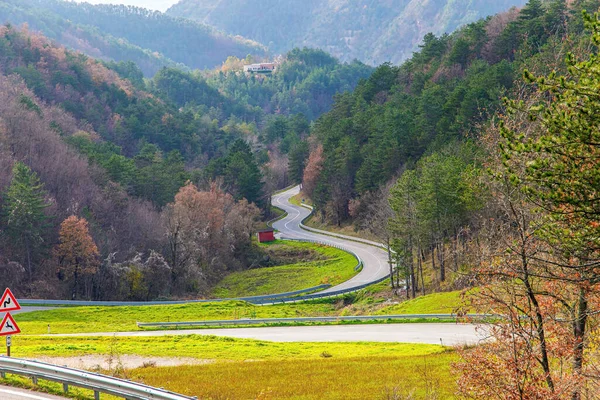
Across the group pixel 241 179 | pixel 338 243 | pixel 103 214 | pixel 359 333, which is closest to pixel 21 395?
pixel 359 333

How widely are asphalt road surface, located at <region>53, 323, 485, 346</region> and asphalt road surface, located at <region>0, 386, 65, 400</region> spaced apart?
1831cm

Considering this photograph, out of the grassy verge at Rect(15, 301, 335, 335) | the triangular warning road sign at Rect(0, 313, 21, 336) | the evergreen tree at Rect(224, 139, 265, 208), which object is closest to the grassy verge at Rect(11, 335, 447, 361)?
the triangular warning road sign at Rect(0, 313, 21, 336)

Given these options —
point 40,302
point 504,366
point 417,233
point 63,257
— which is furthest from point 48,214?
point 504,366

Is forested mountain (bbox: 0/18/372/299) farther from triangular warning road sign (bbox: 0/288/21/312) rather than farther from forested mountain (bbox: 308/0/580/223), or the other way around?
triangular warning road sign (bbox: 0/288/21/312)

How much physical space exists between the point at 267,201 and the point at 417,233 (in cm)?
6337

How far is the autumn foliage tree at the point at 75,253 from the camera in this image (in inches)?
2239

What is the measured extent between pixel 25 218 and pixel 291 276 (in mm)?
25614

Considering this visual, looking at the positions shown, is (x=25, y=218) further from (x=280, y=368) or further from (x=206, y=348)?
(x=280, y=368)

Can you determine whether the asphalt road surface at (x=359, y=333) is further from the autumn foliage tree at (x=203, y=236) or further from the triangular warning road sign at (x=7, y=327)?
the autumn foliage tree at (x=203, y=236)

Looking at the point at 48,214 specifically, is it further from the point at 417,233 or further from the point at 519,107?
the point at 519,107

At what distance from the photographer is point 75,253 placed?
56.9 m

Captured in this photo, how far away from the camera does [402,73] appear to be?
3999 inches

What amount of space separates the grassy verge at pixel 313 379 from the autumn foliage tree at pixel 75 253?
126ft

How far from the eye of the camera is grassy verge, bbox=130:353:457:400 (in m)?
16.2
